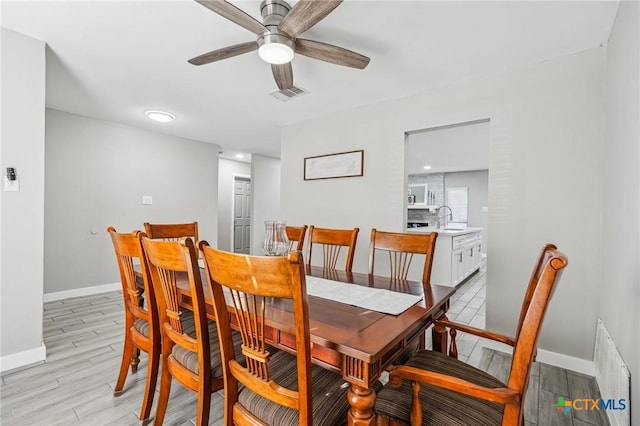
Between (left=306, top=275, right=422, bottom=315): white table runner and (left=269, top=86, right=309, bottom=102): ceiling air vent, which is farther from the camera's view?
(left=269, top=86, right=309, bottom=102): ceiling air vent

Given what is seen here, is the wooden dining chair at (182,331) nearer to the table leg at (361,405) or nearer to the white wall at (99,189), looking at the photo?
the table leg at (361,405)

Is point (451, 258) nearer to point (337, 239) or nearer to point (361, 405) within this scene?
point (337, 239)

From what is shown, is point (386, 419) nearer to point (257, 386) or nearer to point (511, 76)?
point (257, 386)

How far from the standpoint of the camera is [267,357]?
3.12 feet

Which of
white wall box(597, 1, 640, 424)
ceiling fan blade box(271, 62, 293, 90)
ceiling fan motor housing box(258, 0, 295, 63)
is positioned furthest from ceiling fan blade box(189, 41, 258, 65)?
white wall box(597, 1, 640, 424)

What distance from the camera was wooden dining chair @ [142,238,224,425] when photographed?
1.15m

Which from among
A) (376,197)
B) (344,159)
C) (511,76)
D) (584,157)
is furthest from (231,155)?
(584,157)

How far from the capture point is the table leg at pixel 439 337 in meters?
1.44

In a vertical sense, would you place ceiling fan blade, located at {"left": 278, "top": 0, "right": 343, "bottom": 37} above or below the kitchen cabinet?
above

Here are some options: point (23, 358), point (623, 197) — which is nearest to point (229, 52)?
point (623, 197)

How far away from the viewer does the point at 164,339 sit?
145 cm

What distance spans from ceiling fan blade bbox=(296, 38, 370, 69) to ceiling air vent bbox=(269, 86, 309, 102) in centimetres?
97

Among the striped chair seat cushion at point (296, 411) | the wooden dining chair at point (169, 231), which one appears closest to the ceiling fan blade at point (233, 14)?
the wooden dining chair at point (169, 231)

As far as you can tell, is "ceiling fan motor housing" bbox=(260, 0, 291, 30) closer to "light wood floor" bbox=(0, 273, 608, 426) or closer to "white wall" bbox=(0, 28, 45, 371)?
"white wall" bbox=(0, 28, 45, 371)
